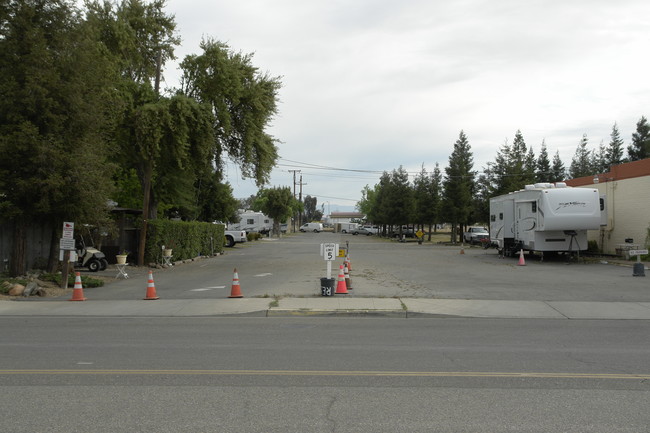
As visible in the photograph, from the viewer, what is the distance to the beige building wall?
87.5 feet

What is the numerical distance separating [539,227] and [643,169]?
609 centimetres

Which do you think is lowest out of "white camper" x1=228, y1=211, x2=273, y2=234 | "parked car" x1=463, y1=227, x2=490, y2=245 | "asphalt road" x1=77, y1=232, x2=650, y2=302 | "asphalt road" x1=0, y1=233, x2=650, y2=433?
"asphalt road" x1=0, y1=233, x2=650, y2=433

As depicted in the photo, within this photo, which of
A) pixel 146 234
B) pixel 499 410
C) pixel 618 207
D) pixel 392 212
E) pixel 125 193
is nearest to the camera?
→ pixel 499 410

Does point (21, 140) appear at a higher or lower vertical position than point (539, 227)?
higher

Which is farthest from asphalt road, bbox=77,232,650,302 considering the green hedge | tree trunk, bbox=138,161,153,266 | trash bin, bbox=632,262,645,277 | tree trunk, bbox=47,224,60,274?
tree trunk, bbox=47,224,60,274

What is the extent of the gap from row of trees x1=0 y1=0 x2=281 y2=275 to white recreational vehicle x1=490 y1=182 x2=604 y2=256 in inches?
510

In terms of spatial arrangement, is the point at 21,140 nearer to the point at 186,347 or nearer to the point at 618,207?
the point at 186,347

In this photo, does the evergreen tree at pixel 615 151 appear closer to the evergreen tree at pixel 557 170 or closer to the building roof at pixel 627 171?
the evergreen tree at pixel 557 170

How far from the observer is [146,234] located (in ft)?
80.3

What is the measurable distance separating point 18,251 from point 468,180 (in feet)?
145

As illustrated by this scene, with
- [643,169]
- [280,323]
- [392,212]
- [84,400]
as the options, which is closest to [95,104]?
[280,323]

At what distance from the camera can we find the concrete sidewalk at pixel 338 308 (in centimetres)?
1214

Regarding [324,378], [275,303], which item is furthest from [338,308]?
[324,378]

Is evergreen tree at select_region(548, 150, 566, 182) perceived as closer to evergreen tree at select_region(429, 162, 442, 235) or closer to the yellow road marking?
evergreen tree at select_region(429, 162, 442, 235)
